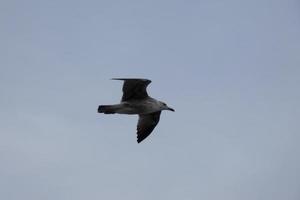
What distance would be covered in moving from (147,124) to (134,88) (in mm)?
3210

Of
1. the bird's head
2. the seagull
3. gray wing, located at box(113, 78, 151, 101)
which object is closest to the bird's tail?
the seagull

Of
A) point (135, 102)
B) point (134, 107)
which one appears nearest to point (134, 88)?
point (135, 102)

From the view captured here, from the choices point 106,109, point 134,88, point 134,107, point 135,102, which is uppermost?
point 134,88

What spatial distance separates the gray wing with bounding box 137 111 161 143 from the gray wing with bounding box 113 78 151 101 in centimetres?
258

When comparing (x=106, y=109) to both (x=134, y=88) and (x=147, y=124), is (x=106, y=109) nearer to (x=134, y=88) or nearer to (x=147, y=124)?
(x=134, y=88)

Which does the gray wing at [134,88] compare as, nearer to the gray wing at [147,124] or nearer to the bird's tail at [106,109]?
the bird's tail at [106,109]

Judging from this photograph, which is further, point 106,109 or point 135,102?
point 135,102

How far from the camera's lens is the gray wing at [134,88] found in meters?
21.0

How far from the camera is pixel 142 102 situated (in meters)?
21.9

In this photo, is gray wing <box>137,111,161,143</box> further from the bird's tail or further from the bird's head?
the bird's tail

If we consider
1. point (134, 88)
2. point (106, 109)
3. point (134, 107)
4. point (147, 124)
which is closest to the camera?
point (106, 109)

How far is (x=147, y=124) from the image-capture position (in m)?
24.2

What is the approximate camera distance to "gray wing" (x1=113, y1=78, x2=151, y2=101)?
21.0m

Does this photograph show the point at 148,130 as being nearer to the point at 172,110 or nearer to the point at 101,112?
the point at 172,110
